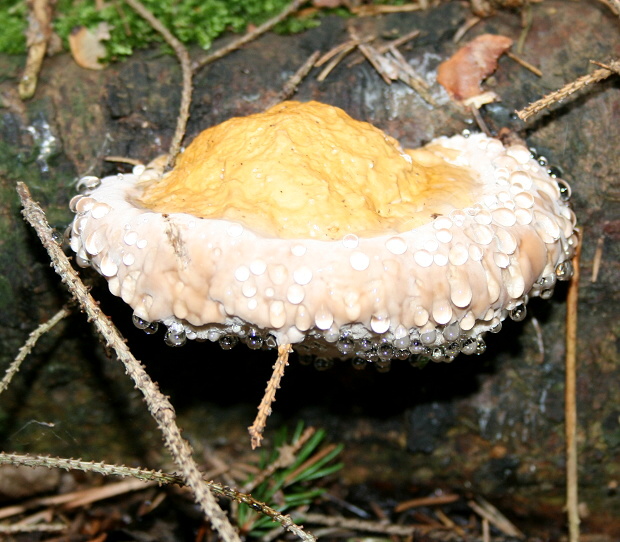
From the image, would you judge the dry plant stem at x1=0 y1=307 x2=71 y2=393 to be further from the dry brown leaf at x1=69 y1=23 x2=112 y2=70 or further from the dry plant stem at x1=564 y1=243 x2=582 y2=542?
the dry plant stem at x1=564 y1=243 x2=582 y2=542

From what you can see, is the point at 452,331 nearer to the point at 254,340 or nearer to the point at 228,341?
the point at 254,340

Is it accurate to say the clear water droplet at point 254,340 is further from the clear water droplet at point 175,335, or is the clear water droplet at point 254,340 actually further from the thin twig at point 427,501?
the thin twig at point 427,501

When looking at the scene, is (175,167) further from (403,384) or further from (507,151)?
(403,384)

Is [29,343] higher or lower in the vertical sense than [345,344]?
lower

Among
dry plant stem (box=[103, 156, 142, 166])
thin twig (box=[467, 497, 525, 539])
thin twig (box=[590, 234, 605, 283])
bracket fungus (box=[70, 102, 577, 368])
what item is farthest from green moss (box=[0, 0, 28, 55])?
thin twig (box=[467, 497, 525, 539])

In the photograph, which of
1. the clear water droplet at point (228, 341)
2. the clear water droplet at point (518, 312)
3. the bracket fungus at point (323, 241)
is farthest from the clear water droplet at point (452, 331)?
the clear water droplet at point (228, 341)

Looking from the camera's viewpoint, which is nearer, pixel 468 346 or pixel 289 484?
pixel 468 346

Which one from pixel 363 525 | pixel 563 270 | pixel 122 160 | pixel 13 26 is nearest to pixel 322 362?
pixel 563 270
